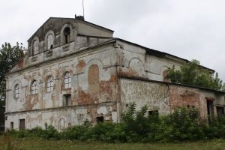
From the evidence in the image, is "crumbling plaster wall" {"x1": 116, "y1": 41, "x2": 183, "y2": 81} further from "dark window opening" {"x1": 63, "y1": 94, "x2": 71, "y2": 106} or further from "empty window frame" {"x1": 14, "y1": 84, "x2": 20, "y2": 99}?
"empty window frame" {"x1": 14, "y1": 84, "x2": 20, "y2": 99}

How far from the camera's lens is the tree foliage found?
118 feet

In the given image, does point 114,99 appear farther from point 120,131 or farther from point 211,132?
point 211,132

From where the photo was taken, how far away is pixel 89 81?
72.6 feet

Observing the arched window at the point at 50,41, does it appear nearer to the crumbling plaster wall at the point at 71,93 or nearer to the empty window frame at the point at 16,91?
the crumbling plaster wall at the point at 71,93

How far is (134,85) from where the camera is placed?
20.9 metres

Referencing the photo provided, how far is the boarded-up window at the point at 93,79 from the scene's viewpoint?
21.6 metres

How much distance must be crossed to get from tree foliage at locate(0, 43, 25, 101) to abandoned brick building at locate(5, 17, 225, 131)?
8204mm

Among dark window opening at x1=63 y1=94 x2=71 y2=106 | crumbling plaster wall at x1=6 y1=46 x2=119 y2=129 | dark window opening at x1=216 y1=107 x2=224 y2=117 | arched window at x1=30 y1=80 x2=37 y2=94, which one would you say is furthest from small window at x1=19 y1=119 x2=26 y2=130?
dark window opening at x1=216 y1=107 x2=224 y2=117

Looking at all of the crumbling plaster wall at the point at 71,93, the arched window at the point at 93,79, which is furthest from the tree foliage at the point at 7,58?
the arched window at the point at 93,79

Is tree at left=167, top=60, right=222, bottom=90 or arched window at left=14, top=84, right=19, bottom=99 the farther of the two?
arched window at left=14, top=84, right=19, bottom=99

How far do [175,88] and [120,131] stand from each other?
735cm

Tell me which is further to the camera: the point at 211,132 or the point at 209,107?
the point at 209,107

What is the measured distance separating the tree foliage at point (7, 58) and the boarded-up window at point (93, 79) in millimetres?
17564

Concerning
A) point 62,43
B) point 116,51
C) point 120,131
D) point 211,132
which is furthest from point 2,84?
point 211,132
